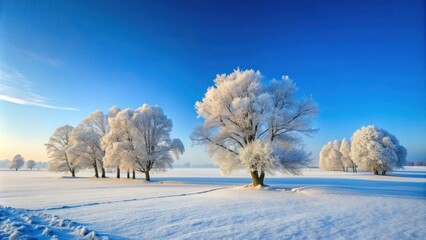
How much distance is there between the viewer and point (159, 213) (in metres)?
10.3

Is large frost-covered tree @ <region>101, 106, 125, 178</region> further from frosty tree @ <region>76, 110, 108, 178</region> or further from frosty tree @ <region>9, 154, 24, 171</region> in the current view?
frosty tree @ <region>9, 154, 24, 171</region>

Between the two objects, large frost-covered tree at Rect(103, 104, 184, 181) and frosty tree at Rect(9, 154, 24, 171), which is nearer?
large frost-covered tree at Rect(103, 104, 184, 181)

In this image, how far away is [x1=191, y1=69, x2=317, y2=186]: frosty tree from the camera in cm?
2197

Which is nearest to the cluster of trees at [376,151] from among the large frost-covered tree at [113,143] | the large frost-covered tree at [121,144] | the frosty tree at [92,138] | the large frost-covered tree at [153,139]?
the large frost-covered tree at [153,139]

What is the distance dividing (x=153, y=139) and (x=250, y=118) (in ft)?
68.2

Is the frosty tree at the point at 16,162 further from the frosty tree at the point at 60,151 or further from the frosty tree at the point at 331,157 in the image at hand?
the frosty tree at the point at 331,157

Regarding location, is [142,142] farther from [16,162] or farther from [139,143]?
[16,162]

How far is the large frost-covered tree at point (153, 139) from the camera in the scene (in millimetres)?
36969

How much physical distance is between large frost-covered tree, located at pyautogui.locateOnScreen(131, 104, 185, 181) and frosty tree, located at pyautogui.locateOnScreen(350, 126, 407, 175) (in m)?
39.4

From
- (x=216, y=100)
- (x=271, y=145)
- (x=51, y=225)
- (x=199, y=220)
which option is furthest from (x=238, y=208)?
(x=216, y=100)

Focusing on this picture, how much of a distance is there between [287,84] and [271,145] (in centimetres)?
664

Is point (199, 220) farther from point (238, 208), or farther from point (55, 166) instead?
point (55, 166)

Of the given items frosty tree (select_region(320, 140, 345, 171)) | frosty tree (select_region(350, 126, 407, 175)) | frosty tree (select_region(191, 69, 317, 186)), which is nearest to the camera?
frosty tree (select_region(191, 69, 317, 186))

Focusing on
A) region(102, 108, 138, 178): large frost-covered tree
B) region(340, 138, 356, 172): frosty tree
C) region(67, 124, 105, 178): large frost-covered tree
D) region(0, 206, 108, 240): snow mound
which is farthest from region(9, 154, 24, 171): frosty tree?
region(340, 138, 356, 172): frosty tree
